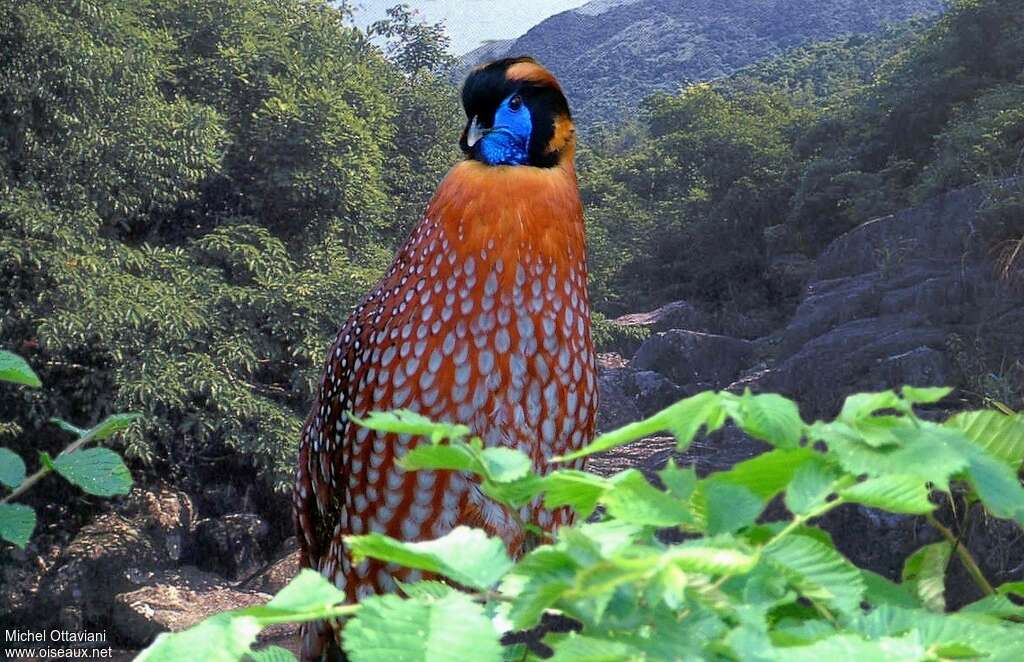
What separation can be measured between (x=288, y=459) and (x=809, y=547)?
31.2 feet

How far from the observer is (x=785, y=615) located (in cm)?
45

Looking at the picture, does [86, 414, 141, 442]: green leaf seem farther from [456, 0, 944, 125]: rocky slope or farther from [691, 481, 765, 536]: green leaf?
[456, 0, 944, 125]: rocky slope

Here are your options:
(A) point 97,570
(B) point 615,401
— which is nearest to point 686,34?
(B) point 615,401

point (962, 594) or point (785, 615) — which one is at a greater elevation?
point (785, 615)

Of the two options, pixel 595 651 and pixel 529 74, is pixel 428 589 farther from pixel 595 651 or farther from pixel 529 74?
pixel 529 74

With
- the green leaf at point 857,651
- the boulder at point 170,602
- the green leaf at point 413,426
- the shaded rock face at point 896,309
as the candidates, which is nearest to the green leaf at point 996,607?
the green leaf at point 857,651

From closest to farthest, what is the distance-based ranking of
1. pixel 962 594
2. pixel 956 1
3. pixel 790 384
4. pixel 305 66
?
pixel 962 594, pixel 790 384, pixel 956 1, pixel 305 66

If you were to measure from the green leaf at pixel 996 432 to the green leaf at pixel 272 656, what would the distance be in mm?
288

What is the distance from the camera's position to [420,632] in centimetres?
37

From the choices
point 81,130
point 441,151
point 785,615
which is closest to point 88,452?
point 785,615

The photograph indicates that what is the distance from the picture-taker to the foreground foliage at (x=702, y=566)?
362 mm

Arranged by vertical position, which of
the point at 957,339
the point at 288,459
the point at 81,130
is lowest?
the point at 288,459

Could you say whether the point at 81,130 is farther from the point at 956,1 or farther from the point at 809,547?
the point at 809,547

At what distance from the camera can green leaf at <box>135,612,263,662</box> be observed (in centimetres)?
39
